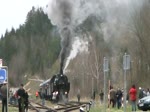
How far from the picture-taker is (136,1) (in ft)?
191

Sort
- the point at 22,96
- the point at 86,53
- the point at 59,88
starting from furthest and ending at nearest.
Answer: the point at 86,53, the point at 59,88, the point at 22,96

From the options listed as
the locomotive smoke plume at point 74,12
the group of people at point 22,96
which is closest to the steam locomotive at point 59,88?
the locomotive smoke plume at point 74,12

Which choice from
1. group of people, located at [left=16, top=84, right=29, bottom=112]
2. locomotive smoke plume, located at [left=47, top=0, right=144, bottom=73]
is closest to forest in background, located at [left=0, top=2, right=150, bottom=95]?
locomotive smoke plume, located at [left=47, top=0, right=144, bottom=73]

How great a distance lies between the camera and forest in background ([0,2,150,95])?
2388 inches

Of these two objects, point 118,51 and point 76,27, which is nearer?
point 76,27

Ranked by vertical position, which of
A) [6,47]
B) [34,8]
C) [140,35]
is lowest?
[140,35]

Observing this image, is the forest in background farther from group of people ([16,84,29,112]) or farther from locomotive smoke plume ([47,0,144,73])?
group of people ([16,84,29,112])

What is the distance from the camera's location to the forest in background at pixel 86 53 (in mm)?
60656

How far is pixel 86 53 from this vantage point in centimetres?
10162

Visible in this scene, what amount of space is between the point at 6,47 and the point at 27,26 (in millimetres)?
9686

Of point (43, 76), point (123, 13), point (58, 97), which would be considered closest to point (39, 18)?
point (43, 76)

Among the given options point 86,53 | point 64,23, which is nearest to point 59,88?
point 64,23

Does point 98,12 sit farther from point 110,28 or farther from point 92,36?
point 92,36

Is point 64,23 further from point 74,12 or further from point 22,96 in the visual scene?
point 22,96
